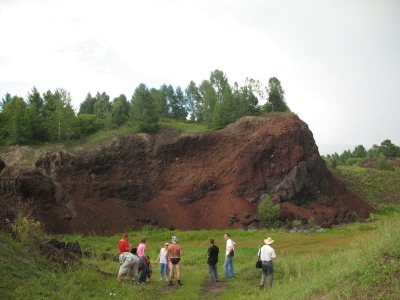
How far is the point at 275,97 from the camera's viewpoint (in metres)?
52.8

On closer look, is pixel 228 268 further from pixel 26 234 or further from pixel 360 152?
pixel 360 152

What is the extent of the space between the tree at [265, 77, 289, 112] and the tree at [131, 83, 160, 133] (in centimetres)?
1675

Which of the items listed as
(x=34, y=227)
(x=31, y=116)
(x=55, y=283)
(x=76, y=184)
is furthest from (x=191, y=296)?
(x=31, y=116)

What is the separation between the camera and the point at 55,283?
10383 mm

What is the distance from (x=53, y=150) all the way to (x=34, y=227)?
29243mm

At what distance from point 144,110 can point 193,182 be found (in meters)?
10.7

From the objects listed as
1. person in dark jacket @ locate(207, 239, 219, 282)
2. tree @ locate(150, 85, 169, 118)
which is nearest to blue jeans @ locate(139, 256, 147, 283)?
person in dark jacket @ locate(207, 239, 219, 282)

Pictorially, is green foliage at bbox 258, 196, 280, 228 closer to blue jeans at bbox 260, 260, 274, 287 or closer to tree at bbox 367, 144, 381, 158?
blue jeans at bbox 260, 260, 274, 287

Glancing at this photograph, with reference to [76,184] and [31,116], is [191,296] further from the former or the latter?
[31,116]

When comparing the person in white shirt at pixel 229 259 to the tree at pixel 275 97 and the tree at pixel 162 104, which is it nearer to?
the tree at pixel 275 97

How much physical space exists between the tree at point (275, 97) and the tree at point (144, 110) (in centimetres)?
1675

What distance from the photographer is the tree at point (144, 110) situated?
44.6 meters

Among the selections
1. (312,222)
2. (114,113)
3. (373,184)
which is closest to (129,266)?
(312,222)

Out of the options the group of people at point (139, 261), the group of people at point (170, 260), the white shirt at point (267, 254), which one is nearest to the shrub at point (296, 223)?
the group of people at point (170, 260)
